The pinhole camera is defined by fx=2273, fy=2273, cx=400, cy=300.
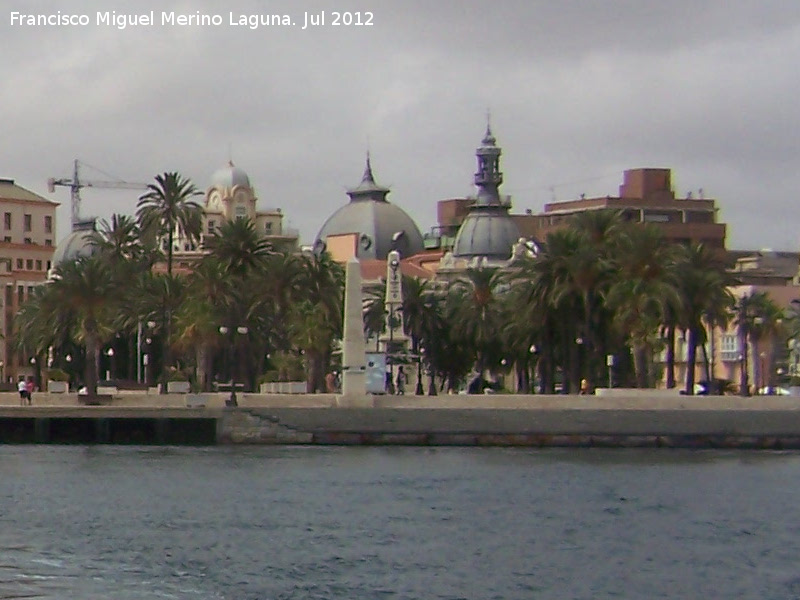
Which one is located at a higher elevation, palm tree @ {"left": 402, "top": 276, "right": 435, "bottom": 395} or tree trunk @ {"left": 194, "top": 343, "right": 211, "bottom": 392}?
palm tree @ {"left": 402, "top": 276, "right": 435, "bottom": 395}

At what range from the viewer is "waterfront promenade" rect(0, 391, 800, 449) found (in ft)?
320

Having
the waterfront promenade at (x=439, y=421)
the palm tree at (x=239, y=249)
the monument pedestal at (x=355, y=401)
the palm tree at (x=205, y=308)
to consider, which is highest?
the palm tree at (x=239, y=249)

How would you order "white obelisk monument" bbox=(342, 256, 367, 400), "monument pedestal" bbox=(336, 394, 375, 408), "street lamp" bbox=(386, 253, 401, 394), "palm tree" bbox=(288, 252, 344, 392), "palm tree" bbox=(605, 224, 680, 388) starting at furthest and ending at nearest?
"street lamp" bbox=(386, 253, 401, 394) → "palm tree" bbox=(288, 252, 344, 392) → "palm tree" bbox=(605, 224, 680, 388) → "white obelisk monument" bbox=(342, 256, 367, 400) → "monument pedestal" bbox=(336, 394, 375, 408)

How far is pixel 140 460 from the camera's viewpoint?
298ft

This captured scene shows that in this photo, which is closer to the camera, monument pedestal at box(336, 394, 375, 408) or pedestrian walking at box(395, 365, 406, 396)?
monument pedestal at box(336, 394, 375, 408)

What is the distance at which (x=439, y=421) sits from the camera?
324ft

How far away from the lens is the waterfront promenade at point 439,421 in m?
97.4

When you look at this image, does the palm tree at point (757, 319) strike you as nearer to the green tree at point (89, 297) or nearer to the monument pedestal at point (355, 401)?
the green tree at point (89, 297)

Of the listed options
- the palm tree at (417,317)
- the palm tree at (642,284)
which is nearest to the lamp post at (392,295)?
the palm tree at (417,317)

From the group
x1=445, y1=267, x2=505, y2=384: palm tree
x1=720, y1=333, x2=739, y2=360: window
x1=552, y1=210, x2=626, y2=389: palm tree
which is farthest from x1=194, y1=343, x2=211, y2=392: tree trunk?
x1=720, y1=333, x2=739, y2=360: window

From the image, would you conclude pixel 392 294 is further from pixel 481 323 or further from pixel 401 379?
pixel 481 323

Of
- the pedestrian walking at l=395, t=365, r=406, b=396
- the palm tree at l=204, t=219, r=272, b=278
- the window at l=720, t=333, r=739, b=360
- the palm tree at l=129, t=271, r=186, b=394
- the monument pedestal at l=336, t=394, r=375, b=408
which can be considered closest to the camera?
the monument pedestal at l=336, t=394, r=375, b=408

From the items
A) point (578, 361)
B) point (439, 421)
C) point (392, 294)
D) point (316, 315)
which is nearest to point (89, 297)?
point (316, 315)

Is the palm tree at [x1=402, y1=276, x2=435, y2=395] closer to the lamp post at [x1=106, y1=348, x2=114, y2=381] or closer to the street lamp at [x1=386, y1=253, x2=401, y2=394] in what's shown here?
the street lamp at [x1=386, y1=253, x2=401, y2=394]
